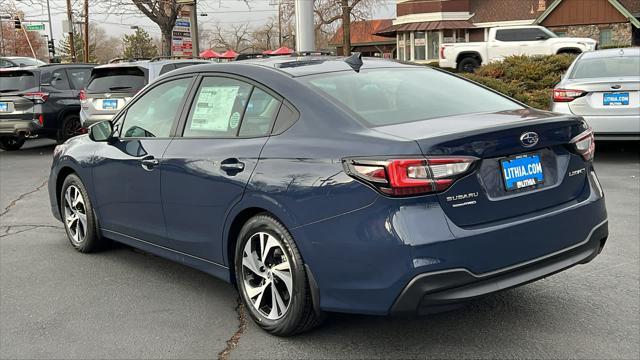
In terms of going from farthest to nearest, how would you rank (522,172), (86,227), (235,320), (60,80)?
(60,80)
(86,227)
(235,320)
(522,172)

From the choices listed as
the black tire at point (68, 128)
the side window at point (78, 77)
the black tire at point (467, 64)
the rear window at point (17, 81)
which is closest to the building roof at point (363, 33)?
the black tire at point (467, 64)

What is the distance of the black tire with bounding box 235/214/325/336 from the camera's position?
136 inches

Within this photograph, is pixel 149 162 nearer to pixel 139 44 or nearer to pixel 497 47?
pixel 497 47

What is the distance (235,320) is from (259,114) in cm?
128

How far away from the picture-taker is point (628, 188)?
7.60m

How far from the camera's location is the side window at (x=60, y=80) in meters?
13.2

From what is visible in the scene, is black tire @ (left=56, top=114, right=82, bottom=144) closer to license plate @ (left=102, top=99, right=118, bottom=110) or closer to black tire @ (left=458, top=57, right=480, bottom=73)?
license plate @ (left=102, top=99, right=118, bottom=110)

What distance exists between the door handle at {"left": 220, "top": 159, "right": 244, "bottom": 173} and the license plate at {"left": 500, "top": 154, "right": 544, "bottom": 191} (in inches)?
57.8

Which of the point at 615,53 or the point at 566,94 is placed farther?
the point at 615,53

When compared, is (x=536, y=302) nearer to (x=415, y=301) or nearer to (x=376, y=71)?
(x=415, y=301)

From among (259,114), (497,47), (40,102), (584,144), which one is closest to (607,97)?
(584,144)

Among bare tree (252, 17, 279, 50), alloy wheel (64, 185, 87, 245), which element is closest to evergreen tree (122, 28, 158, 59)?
bare tree (252, 17, 279, 50)

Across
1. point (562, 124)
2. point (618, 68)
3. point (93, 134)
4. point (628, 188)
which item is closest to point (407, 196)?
point (562, 124)

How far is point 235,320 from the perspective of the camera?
405 centimetres
